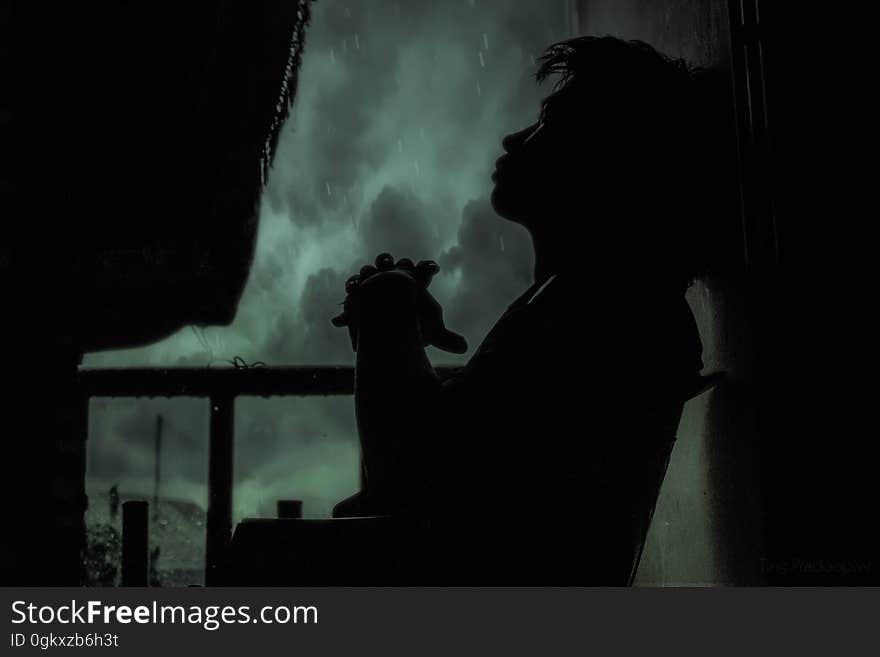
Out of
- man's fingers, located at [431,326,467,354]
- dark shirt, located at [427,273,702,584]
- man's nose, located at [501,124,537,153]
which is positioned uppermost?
man's nose, located at [501,124,537,153]

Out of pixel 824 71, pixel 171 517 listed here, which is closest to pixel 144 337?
pixel 171 517

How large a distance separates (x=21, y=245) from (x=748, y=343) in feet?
6.15

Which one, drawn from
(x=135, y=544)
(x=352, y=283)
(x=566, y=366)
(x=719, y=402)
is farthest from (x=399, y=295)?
(x=135, y=544)

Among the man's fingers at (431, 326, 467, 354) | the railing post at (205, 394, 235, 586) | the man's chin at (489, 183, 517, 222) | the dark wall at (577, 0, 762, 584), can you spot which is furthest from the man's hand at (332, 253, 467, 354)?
the railing post at (205, 394, 235, 586)

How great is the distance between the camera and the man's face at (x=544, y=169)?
1154 millimetres

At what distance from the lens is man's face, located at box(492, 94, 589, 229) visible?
1154 mm

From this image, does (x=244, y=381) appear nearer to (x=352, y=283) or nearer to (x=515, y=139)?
(x=352, y=283)

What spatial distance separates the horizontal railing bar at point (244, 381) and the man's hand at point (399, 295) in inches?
22.6

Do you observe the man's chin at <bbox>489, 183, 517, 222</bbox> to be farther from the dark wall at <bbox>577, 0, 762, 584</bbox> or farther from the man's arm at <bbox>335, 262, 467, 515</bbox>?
the dark wall at <bbox>577, 0, 762, 584</bbox>

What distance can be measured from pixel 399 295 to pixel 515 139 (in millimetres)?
332

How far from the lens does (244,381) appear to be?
1857mm

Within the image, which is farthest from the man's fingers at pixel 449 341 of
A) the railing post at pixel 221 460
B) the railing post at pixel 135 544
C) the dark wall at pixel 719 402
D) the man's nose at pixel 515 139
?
the railing post at pixel 135 544
